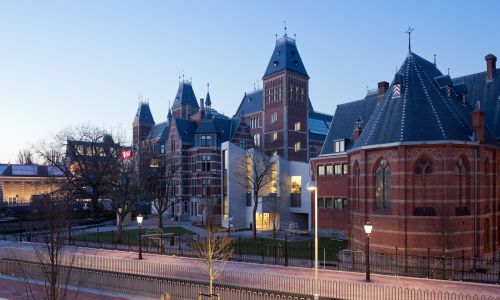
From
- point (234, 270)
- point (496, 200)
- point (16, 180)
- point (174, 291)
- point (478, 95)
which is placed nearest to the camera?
point (174, 291)

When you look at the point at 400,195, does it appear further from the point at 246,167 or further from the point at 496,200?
the point at 246,167

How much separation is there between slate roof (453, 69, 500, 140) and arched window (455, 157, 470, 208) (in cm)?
769

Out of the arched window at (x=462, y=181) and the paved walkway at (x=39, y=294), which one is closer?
the paved walkway at (x=39, y=294)

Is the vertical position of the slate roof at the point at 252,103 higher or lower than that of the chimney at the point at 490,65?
higher

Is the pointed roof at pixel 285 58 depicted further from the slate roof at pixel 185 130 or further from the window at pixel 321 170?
the window at pixel 321 170

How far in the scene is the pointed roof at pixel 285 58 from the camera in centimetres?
6988

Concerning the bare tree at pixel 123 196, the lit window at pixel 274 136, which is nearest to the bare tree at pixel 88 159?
the bare tree at pixel 123 196

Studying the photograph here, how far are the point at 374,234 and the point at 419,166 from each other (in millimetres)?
5939

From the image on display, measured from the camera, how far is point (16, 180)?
97562mm

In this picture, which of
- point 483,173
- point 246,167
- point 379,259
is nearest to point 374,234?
point 379,259

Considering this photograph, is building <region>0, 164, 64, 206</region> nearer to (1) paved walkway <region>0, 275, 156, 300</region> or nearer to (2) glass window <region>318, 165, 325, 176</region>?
(2) glass window <region>318, 165, 325, 176</region>

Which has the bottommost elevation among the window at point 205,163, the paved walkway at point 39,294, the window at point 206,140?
the paved walkway at point 39,294

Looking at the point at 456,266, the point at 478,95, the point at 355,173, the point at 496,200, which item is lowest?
the point at 456,266

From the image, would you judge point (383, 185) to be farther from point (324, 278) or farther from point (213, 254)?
point (213, 254)
